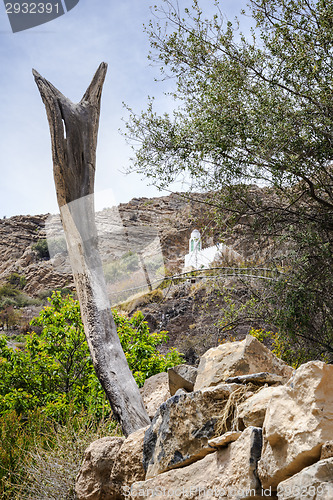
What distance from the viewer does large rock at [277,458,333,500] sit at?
5.82 feet

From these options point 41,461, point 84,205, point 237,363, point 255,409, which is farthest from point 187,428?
point 84,205

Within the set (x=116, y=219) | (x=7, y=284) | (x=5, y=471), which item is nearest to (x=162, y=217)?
(x=116, y=219)

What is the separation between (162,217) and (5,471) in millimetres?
9032

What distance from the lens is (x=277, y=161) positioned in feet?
18.8

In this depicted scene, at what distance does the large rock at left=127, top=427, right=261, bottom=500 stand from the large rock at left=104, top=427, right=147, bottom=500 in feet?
1.49

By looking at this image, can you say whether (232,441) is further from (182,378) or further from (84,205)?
(84,205)

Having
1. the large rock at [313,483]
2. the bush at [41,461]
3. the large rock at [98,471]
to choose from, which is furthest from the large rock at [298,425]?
the bush at [41,461]

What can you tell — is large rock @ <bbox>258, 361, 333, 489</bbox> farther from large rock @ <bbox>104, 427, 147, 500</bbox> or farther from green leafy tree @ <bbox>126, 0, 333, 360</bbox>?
green leafy tree @ <bbox>126, 0, 333, 360</bbox>

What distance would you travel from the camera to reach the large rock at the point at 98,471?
3.62 m

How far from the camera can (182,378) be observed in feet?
12.4

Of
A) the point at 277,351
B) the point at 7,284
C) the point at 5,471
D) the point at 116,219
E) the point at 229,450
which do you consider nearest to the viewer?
the point at 229,450

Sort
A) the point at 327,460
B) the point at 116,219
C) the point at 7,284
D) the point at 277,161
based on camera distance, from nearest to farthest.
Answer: the point at 327,460, the point at 277,161, the point at 116,219, the point at 7,284

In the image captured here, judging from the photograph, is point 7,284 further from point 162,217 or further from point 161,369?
point 161,369

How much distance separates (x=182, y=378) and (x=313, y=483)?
203 cm
